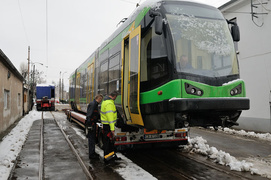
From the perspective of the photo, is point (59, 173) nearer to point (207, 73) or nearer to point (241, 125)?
point (207, 73)

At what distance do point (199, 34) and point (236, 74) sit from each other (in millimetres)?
1175

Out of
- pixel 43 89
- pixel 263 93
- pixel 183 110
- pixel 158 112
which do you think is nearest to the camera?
pixel 183 110

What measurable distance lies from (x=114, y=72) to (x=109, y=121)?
1.74 metres

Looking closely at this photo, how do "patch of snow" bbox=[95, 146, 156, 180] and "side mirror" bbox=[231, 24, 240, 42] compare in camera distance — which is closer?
"patch of snow" bbox=[95, 146, 156, 180]

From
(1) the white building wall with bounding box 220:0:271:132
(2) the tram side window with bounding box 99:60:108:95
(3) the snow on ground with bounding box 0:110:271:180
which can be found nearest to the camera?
(3) the snow on ground with bounding box 0:110:271:180

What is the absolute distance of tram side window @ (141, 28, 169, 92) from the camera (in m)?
4.88

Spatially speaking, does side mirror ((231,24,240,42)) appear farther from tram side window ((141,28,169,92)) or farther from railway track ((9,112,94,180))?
railway track ((9,112,94,180))

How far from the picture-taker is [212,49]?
502 centimetres

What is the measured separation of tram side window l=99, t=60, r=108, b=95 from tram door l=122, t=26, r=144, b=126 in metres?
1.89

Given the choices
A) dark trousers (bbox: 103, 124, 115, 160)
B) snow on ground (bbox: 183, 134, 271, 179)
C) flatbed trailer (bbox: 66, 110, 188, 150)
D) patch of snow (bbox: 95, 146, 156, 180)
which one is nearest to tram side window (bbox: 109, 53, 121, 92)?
dark trousers (bbox: 103, 124, 115, 160)

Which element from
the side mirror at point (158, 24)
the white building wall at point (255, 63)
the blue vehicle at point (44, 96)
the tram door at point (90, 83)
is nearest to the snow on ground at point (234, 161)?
the side mirror at point (158, 24)

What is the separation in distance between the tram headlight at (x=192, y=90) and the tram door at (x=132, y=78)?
1192 millimetres

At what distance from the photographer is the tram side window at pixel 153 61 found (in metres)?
4.88

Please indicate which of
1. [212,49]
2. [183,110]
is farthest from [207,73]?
[183,110]
